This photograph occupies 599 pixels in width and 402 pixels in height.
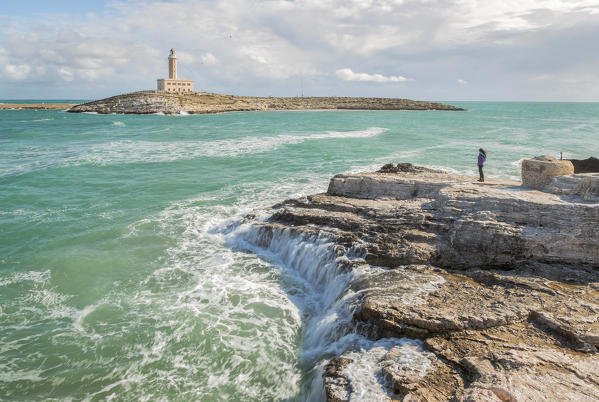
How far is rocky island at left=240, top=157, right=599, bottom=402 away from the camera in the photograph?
5.20 meters

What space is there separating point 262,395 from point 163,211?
11238mm

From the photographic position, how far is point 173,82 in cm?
11306

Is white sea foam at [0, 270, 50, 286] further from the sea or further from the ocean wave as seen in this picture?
the ocean wave

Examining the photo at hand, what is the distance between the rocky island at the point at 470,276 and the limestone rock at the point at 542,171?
0.10 feet

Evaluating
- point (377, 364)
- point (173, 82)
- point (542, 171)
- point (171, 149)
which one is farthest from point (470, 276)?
point (173, 82)

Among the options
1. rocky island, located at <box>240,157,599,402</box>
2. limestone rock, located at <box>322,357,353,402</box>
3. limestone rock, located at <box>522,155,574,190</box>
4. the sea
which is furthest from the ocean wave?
limestone rock, located at <box>322,357,353,402</box>

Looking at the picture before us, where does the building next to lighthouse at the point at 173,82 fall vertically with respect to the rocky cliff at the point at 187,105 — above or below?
above

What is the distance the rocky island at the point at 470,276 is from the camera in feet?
17.1

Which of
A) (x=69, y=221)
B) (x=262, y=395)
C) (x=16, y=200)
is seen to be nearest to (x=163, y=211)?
Answer: (x=69, y=221)

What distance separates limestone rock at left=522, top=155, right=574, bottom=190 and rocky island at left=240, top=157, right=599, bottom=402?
0.03 m

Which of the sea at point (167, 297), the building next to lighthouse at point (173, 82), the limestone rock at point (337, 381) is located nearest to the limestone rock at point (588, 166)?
the sea at point (167, 297)

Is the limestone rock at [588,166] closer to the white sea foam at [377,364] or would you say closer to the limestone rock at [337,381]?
the white sea foam at [377,364]

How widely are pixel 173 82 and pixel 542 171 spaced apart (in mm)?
117674

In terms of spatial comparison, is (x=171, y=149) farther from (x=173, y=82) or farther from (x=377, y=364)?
(x=173, y=82)
